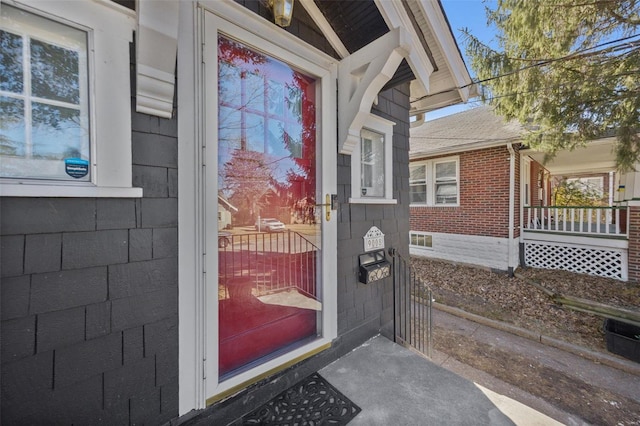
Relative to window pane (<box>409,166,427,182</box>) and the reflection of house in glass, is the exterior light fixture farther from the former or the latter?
window pane (<box>409,166,427,182</box>)

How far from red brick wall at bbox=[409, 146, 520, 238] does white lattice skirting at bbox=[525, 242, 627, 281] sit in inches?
30.2

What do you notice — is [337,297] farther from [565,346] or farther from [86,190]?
[565,346]

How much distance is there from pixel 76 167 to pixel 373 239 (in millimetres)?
2517

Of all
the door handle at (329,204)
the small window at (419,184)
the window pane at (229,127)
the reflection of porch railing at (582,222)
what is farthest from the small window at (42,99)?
the reflection of porch railing at (582,222)

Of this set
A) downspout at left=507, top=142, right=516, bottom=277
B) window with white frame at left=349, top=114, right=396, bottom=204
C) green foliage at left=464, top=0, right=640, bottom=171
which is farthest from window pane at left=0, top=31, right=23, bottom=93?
downspout at left=507, top=142, right=516, bottom=277

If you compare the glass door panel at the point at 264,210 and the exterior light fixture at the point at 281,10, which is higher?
the exterior light fixture at the point at 281,10

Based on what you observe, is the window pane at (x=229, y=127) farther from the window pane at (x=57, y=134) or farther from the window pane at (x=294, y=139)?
the window pane at (x=57, y=134)

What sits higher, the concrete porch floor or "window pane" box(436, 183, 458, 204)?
"window pane" box(436, 183, 458, 204)

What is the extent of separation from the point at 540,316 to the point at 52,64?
7023mm

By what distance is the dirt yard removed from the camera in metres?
2.89

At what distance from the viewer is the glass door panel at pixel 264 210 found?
187 centimetres

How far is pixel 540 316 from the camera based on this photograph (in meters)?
4.86

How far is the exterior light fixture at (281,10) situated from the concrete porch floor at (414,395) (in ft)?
9.48

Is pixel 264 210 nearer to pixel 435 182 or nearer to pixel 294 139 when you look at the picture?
pixel 294 139
